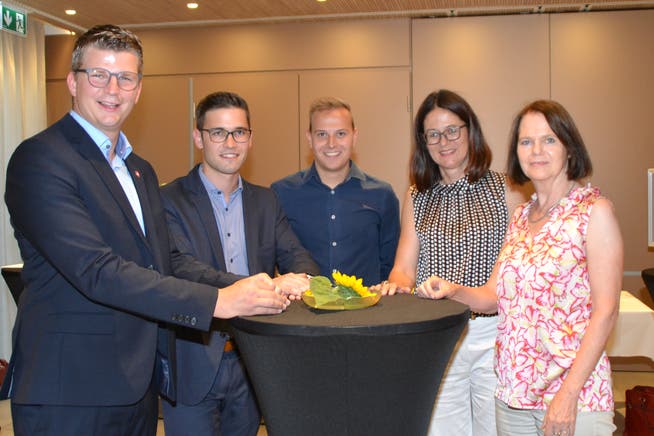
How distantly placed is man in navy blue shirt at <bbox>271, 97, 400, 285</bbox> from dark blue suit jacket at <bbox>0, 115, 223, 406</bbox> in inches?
49.3

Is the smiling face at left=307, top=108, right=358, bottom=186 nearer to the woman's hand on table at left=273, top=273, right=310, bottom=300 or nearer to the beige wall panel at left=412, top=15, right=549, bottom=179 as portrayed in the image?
the woman's hand on table at left=273, top=273, right=310, bottom=300

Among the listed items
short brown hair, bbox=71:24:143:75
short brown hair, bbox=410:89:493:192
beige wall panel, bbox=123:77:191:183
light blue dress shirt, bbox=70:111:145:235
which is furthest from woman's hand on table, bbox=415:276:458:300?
beige wall panel, bbox=123:77:191:183

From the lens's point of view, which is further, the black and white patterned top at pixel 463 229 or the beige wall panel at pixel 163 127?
the beige wall panel at pixel 163 127

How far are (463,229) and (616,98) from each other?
4.01m

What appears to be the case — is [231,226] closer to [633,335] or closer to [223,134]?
[223,134]

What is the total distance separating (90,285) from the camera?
5.77 ft

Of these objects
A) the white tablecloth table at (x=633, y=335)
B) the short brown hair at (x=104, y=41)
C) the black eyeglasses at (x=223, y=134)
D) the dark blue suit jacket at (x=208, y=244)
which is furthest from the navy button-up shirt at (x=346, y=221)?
the white tablecloth table at (x=633, y=335)

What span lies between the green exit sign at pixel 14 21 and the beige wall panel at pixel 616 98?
4.75 metres

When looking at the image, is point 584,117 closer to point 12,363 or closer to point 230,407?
point 230,407

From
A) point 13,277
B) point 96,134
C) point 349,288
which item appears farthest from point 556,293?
point 13,277

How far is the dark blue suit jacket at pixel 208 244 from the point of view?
240 centimetres

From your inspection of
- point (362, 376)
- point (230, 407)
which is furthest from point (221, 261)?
point (362, 376)

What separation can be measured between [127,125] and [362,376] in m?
5.26

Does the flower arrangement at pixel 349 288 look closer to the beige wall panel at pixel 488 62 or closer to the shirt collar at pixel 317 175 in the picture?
Answer: the shirt collar at pixel 317 175
